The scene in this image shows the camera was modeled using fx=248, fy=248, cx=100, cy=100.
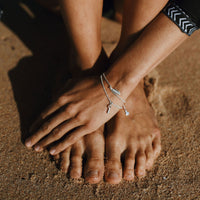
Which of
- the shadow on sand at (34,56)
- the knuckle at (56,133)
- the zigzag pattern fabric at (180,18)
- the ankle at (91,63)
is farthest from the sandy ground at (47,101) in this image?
the zigzag pattern fabric at (180,18)

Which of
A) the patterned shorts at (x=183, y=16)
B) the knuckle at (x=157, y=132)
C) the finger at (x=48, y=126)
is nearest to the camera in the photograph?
the patterned shorts at (x=183, y=16)

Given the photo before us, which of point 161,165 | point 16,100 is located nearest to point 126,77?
point 161,165

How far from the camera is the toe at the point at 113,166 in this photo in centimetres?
117

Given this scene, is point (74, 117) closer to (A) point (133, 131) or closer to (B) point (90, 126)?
(B) point (90, 126)

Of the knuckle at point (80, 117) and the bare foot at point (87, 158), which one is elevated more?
the knuckle at point (80, 117)

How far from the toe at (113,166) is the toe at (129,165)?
0.03m

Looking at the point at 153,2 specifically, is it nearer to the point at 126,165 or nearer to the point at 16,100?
the point at 126,165

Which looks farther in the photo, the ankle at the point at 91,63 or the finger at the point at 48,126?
the ankle at the point at 91,63

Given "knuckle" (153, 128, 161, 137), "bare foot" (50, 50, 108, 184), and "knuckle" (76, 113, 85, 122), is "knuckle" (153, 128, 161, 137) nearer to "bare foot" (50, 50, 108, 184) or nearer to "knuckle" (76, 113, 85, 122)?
"bare foot" (50, 50, 108, 184)

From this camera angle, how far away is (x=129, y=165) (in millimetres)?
1215

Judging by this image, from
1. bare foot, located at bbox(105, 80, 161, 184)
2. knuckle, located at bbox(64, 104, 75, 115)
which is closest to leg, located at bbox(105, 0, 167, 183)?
bare foot, located at bbox(105, 80, 161, 184)

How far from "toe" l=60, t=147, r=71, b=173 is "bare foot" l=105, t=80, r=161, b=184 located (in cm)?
19

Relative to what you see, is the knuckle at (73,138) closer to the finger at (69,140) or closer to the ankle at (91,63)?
the finger at (69,140)

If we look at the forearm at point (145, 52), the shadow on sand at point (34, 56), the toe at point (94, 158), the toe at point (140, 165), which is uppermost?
the forearm at point (145, 52)
